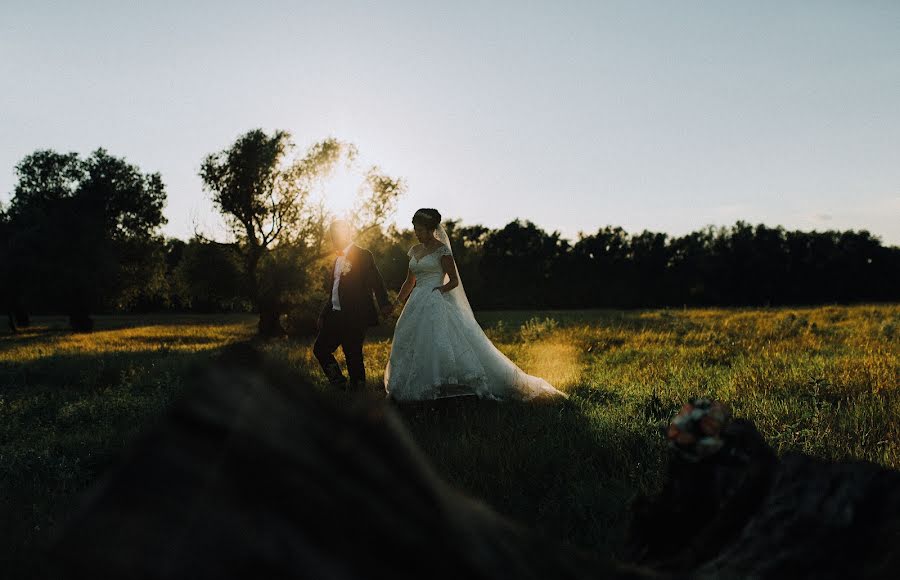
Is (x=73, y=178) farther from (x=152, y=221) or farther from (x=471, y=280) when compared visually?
(x=471, y=280)

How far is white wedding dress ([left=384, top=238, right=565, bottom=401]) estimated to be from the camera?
8055 mm

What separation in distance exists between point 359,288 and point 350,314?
0.48 m

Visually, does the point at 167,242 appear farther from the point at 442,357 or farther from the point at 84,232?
the point at 442,357

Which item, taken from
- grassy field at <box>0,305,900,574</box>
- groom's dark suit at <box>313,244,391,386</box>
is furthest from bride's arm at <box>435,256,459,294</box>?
grassy field at <box>0,305,900,574</box>

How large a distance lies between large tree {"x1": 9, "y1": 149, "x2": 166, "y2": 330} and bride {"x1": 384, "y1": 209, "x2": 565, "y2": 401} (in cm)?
3524

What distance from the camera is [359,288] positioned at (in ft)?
32.4

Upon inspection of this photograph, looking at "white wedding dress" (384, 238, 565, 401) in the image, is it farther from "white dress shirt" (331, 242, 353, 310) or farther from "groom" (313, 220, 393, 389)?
"white dress shirt" (331, 242, 353, 310)

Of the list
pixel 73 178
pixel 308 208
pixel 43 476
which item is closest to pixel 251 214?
pixel 308 208

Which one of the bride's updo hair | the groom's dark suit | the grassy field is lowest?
the grassy field

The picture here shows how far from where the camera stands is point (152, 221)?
4438 centimetres

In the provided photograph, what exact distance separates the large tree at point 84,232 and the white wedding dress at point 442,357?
35280mm

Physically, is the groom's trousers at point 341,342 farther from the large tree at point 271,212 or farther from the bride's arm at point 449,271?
the large tree at point 271,212

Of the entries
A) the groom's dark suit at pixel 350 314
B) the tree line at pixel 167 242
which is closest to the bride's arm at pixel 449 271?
the groom's dark suit at pixel 350 314

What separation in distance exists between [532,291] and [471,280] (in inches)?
534
